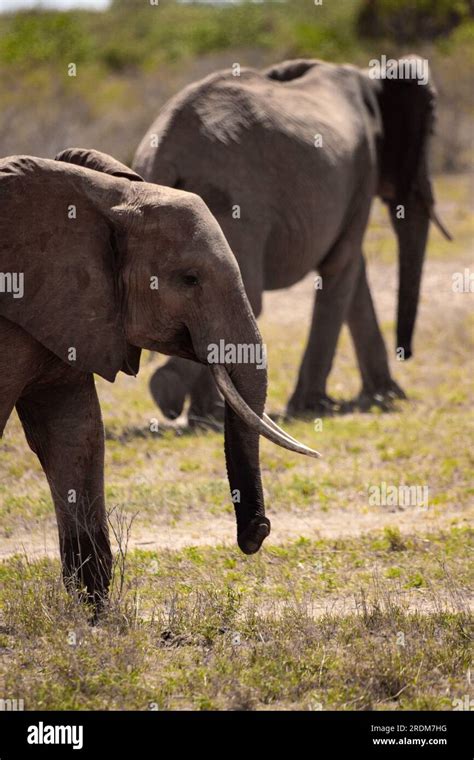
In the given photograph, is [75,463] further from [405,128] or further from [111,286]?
[405,128]

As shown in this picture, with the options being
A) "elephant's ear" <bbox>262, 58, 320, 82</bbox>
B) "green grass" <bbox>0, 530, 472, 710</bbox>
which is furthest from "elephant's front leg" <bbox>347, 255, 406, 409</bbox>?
"green grass" <bbox>0, 530, 472, 710</bbox>

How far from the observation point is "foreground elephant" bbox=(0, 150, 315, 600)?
543 centimetres

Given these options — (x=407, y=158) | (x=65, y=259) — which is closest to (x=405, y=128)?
(x=407, y=158)

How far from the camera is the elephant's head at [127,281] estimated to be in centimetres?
543

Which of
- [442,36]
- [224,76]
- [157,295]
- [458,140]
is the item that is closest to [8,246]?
[157,295]

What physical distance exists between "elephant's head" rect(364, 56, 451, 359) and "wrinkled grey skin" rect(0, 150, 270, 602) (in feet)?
19.4

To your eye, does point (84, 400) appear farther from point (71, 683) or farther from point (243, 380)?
point (71, 683)

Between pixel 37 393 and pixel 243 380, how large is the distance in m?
0.89

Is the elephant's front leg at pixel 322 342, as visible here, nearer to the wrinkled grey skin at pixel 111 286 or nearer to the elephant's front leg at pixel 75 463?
the elephant's front leg at pixel 75 463

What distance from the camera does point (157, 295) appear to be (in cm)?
559

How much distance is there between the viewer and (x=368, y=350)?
38.3ft

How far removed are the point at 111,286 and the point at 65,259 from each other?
218mm

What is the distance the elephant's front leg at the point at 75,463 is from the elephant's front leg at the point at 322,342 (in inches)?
196
